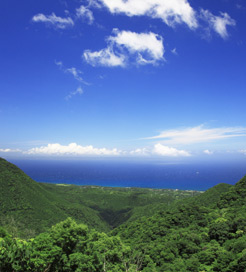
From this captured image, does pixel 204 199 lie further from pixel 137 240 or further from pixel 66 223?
pixel 66 223

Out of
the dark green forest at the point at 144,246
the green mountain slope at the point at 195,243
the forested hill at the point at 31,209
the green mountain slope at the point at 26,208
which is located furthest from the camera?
the green mountain slope at the point at 26,208

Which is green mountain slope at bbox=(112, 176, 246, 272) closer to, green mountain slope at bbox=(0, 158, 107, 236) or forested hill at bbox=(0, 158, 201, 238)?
forested hill at bbox=(0, 158, 201, 238)

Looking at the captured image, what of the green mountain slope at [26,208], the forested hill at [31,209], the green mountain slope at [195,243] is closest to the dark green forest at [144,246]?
the green mountain slope at [195,243]

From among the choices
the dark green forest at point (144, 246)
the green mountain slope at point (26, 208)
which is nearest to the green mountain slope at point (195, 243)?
the dark green forest at point (144, 246)

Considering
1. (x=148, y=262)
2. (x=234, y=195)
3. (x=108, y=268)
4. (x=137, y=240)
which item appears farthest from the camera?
(x=234, y=195)

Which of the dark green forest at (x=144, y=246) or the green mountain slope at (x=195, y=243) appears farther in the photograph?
the green mountain slope at (x=195, y=243)

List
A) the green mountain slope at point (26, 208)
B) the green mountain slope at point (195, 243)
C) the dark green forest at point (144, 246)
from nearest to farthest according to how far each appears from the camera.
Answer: the dark green forest at point (144, 246) → the green mountain slope at point (195, 243) → the green mountain slope at point (26, 208)

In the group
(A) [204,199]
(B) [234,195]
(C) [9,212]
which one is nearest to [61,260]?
(B) [234,195]

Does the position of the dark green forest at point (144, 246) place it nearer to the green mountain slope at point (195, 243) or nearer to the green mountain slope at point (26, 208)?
the green mountain slope at point (195, 243)

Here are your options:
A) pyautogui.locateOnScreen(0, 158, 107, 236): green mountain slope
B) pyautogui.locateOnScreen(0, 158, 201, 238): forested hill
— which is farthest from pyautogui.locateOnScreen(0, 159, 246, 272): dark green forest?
pyautogui.locateOnScreen(0, 158, 201, 238): forested hill

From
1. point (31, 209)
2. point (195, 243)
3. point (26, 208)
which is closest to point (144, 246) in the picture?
point (195, 243)

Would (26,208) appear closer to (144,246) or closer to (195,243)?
(144,246)
